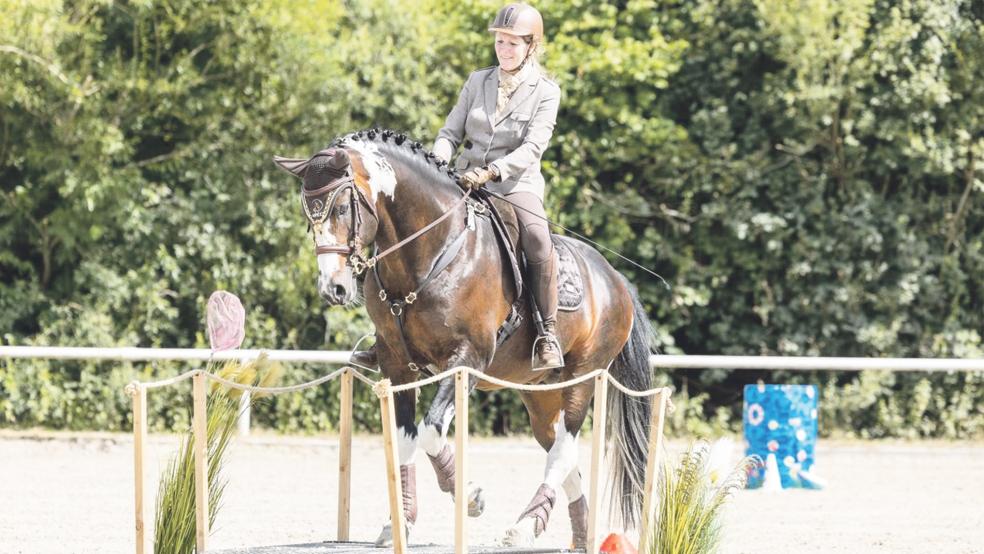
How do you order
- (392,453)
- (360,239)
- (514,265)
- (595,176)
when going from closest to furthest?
(392,453) → (360,239) → (514,265) → (595,176)

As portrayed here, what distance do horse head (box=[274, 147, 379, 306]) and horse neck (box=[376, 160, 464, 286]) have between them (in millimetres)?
295

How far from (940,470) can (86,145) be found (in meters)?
8.22

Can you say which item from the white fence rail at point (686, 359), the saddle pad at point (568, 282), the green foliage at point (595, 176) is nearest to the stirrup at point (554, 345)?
the saddle pad at point (568, 282)

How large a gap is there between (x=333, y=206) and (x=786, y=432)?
6.10 meters

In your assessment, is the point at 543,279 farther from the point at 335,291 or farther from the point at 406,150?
the point at 335,291

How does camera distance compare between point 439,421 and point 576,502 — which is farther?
point 576,502

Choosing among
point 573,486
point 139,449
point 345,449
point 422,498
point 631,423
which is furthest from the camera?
point 422,498

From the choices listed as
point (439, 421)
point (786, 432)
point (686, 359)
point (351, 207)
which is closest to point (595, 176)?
point (686, 359)

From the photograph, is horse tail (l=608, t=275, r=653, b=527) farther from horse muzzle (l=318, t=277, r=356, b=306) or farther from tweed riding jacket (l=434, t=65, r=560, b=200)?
horse muzzle (l=318, t=277, r=356, b=306)

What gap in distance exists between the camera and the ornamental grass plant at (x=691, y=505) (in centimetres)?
536

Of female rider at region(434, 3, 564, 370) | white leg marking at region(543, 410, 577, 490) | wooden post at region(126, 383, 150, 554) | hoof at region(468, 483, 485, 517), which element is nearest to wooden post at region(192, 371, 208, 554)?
wooden post at region(126, 383, 150, 554)

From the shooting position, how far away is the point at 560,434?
21.2 ft

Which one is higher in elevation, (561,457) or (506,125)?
(506,125)

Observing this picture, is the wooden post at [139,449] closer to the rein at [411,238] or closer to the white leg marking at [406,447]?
the rein at [411,238]
